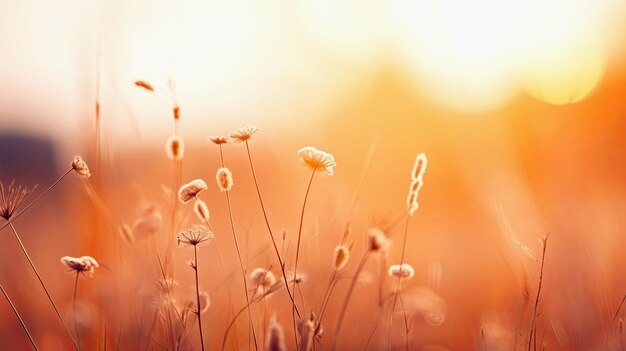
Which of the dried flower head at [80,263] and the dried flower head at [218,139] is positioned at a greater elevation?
the dried flower head at [218,139]

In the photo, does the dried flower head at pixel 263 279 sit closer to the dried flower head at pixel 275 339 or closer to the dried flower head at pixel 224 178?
the dried flower head at pixel 224 178

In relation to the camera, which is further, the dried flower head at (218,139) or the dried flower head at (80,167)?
the dried flower head at (218,139)

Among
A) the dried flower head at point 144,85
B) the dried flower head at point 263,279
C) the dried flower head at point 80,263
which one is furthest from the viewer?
the dried flower head at point 144,85

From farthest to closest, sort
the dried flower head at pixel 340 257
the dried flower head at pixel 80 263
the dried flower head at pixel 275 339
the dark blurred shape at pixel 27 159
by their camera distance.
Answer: the dark blurred shape at pixel 27 159
the dried flower head at pixel 80 263
the dried flower head at pixel 340 257
the dried flower head at pixel 275 339

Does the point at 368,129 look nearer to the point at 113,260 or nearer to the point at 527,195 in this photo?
the point at 527,195

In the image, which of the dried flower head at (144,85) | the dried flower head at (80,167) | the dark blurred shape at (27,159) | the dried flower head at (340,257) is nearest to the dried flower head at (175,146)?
the dried flower head at (144,85)

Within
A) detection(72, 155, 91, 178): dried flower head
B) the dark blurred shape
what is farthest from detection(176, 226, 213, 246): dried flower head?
the dark blurred shape
